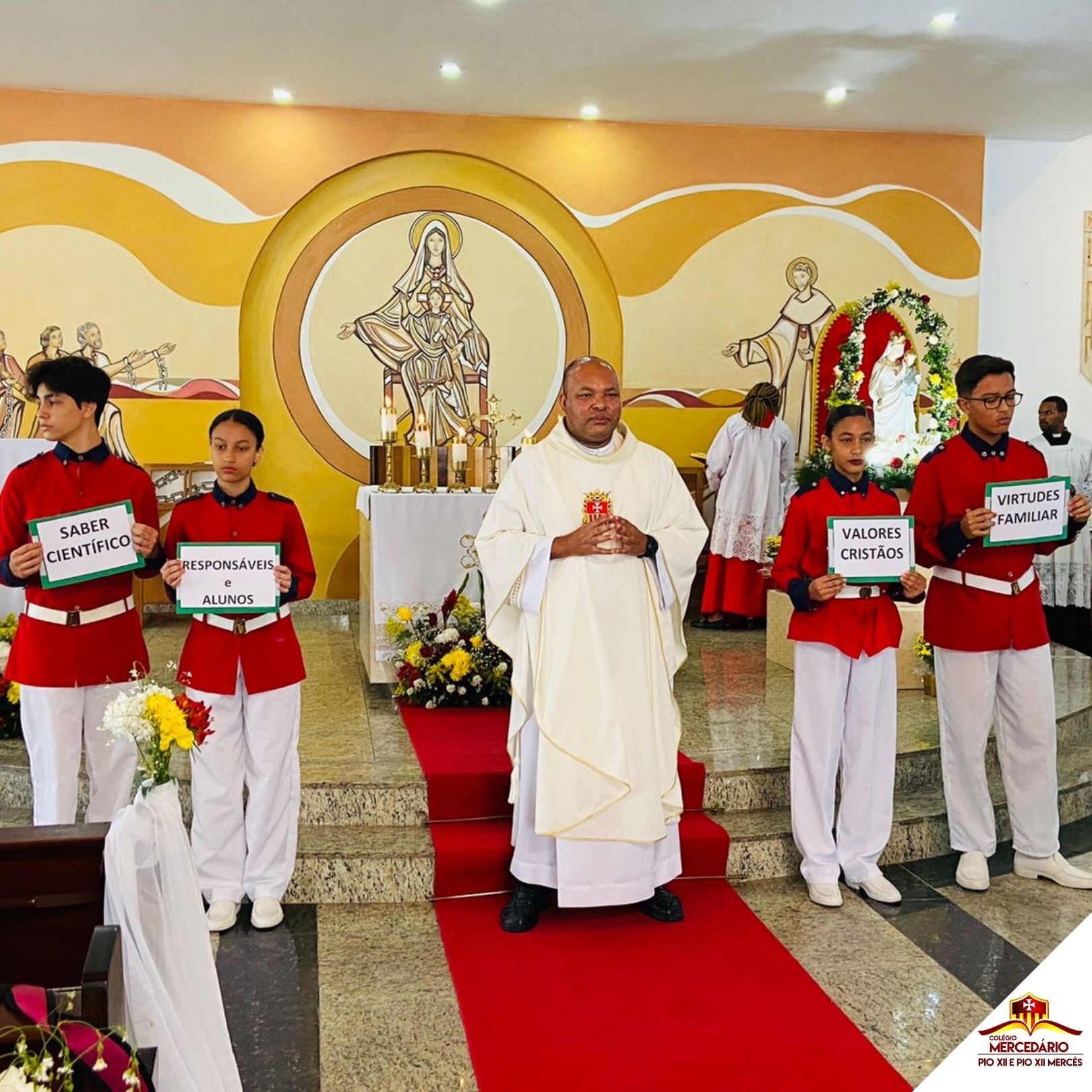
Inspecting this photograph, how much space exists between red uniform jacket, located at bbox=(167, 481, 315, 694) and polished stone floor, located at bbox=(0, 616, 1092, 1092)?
98 centimetres

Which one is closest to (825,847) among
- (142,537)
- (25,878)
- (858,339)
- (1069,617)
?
(142,537)

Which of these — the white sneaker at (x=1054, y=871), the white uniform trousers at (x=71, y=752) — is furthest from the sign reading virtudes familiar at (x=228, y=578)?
the white sneaker at (x=1054, y=871)

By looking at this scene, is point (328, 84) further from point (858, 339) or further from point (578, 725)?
→ point (578, 725)

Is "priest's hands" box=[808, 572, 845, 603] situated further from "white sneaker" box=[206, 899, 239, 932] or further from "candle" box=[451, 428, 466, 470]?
"candle" box=[451, 428, 466, 470]

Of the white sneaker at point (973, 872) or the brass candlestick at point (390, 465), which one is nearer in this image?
the white sneaker at point (973, 872)

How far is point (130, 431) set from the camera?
977cm

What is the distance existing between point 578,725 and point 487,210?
22.5 feet

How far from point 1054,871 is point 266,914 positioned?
11.2 ft

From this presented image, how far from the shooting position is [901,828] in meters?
5.43

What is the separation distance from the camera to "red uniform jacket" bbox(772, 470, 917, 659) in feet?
15.6

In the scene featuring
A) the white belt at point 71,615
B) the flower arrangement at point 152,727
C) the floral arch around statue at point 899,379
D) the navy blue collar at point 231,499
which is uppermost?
the floral arch around statue at point 899,379

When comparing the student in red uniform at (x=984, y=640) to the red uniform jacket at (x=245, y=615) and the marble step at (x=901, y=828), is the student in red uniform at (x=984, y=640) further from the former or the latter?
the red uniform jacket at (x=245, y=615)

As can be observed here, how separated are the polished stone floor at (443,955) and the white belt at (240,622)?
1.10 metres

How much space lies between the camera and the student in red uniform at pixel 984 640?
16.2 ft
